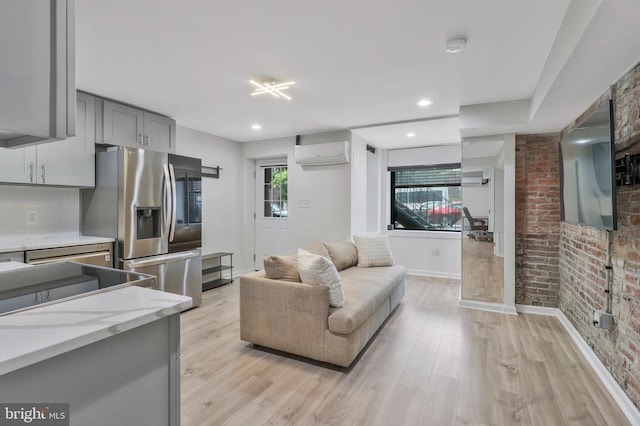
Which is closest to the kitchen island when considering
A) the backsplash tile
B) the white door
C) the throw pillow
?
the throw pillow

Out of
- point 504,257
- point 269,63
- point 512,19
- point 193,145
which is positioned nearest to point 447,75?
point 512,19

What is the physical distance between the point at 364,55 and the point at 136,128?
109 inches

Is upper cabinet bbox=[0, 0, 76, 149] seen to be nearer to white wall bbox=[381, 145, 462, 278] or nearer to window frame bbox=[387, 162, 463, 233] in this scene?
window frame bbox=[387, 162, 463, 233]

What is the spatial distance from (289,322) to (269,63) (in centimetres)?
209

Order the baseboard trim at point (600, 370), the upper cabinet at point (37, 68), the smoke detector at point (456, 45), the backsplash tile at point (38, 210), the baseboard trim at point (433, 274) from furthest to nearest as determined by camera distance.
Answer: the baseboard trim at point (433, 274) < the backsplash tile at point (38, 210) < the smoke detector at point (456, 45) < the baseboard trim at point (600, 370) < the upper cabinet at point (37, 68)

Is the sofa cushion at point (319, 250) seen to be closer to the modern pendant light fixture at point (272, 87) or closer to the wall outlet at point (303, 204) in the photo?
the wall outlet at point (303, 204)

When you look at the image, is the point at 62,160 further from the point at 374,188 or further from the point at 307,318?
the point at 374,188

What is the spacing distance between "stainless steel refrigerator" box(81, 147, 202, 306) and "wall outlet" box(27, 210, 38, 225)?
394 millimetres

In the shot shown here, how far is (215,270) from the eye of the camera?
4.96m

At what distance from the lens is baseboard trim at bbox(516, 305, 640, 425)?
1.91 m

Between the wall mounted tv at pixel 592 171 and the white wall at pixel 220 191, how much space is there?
4.48m

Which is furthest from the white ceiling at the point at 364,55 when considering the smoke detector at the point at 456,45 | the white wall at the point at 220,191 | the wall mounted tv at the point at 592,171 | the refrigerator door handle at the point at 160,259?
the refrigerator door handle at the point at 160,259

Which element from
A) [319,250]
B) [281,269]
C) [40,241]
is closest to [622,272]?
[281,269]

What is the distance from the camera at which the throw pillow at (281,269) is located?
108 inches
